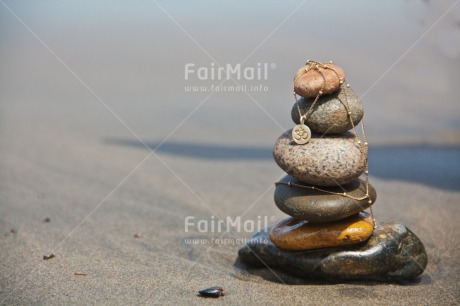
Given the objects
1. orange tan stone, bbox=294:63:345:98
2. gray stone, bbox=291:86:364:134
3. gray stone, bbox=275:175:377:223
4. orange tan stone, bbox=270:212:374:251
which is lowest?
orange tan stone, bbox=270:212:374:251

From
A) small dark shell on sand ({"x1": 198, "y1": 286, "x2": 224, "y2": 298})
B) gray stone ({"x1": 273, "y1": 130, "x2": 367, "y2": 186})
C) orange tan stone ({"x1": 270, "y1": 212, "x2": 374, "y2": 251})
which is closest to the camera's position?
small dark shell on sand ({"x1": 198, "y1": 286, "x2": 224, "y2": 298})

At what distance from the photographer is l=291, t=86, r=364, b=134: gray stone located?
13.1 feet

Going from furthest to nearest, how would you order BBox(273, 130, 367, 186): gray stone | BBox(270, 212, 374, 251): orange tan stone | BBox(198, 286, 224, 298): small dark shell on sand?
BBox(270, 212, 374, 251): orange tan stone, BBox(273, 130, 367, 186): gray stone, BBox(198, 286, 224, 298): small dark shell on sand

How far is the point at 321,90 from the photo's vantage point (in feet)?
12.9

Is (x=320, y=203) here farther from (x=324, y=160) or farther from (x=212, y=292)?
(x=212, y=292)

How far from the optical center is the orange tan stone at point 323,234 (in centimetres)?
401

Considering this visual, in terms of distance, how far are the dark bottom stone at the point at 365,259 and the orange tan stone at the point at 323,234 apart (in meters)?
0.06

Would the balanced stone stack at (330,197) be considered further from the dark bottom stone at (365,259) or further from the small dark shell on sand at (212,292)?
the small dark shell on sand at (212,292)

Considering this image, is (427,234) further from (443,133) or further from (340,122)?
(443,133)

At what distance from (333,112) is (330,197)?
1.86ft

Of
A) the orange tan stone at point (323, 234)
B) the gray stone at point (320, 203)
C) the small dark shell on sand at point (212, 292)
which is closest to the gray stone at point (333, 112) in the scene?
the gray stone at point (320, 203)

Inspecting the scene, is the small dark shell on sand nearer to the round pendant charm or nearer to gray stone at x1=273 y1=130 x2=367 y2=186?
gray stone at x1=273 y1=130 x2=367 y2=186

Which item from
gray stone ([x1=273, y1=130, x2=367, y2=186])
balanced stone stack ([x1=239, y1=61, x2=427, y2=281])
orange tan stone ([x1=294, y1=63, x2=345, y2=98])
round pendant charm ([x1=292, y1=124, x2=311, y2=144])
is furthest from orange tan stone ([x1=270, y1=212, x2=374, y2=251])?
orange tan stone ([x1=294, y1=63, x2=345, y2=98])

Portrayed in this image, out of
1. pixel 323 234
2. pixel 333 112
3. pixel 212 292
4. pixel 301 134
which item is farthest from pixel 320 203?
pixel 212 292
